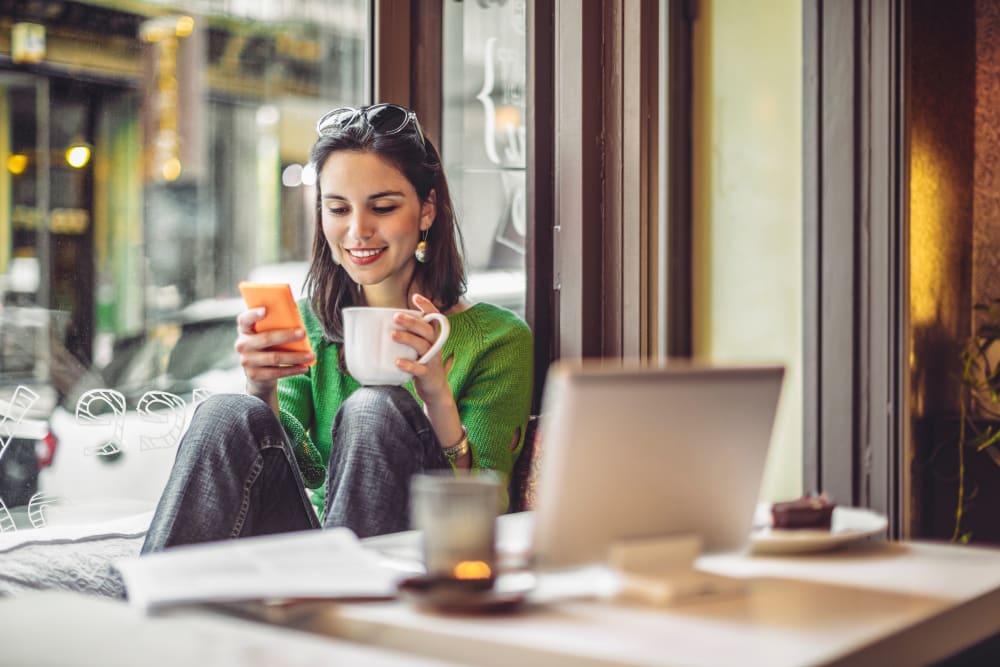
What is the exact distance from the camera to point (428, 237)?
7.34 ft

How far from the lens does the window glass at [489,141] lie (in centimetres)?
255

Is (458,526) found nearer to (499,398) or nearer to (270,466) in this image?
(270,466)

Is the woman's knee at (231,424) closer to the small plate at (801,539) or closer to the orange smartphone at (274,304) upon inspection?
the orange smartphone at (274,304)

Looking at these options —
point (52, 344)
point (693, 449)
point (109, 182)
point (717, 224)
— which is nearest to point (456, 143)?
point (717, 224)

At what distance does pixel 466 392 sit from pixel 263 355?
0.51 m

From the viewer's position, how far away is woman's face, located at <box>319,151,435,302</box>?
2.13 m

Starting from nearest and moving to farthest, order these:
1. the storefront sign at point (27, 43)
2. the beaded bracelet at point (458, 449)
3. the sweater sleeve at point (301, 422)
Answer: the storefront sign at point (27, 43)
the beaded bracelet at point (458, 449)
the sweater sleeve at point (301, 422)

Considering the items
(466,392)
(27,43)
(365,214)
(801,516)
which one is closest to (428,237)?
(365,214)

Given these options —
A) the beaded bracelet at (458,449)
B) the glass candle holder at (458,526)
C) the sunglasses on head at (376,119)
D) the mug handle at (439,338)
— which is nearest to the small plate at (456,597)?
the glass candle holder at (458,526)

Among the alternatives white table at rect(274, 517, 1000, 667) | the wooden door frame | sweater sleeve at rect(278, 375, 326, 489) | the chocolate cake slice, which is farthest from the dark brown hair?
white table at rect(274, 517, 1000, 667)

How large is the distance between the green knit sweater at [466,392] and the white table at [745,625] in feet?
3.35

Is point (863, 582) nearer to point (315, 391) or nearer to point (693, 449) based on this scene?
point (693, 449)

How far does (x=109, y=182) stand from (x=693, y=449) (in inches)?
54.8

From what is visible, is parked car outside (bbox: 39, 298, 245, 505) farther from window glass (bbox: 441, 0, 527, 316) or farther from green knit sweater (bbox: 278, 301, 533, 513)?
window glass (bbox: 441, 0, 527, 316)
